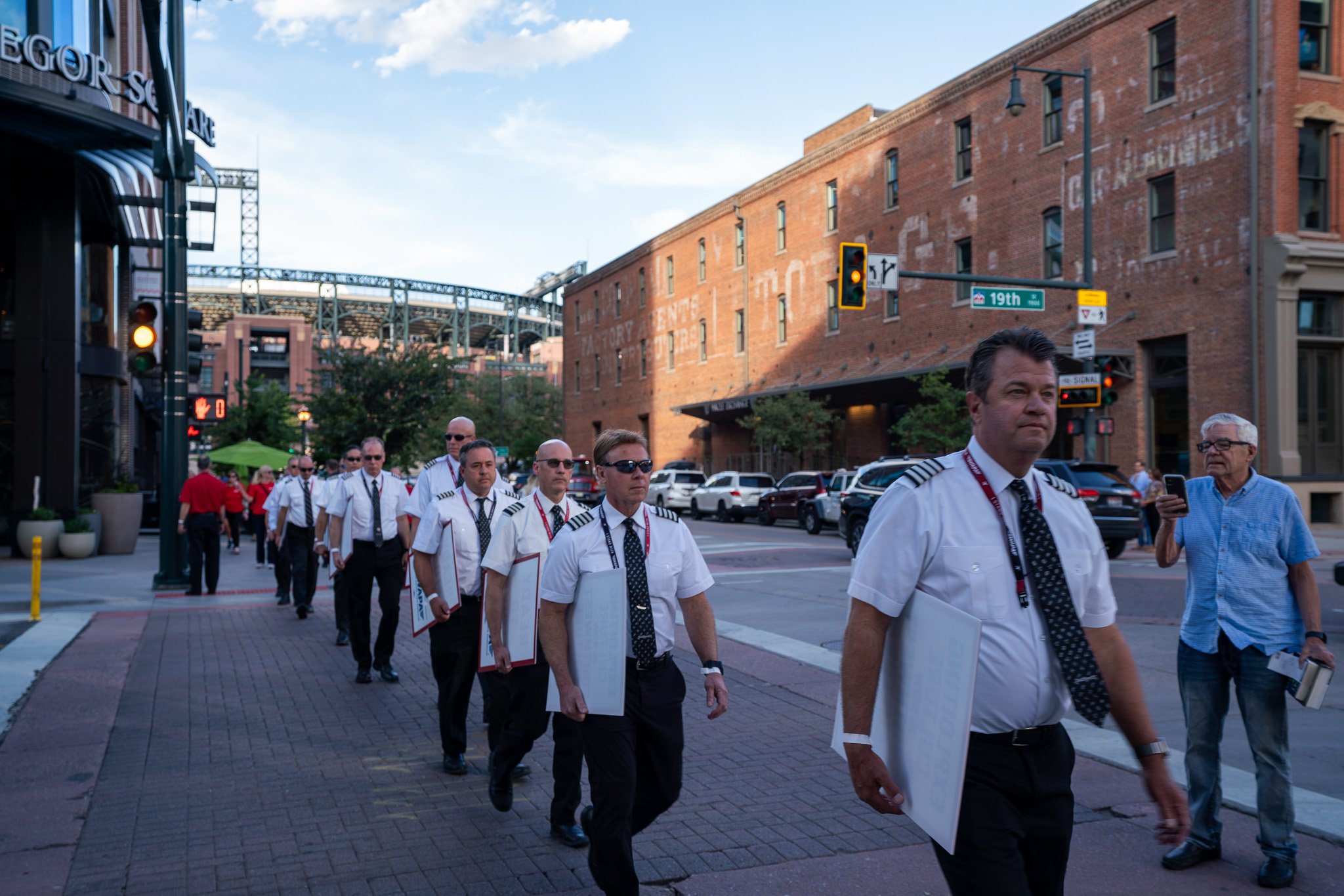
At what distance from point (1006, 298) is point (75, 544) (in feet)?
60.5

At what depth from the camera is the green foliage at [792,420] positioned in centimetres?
3888

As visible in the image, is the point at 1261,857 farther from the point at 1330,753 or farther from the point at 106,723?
the point at 106,723

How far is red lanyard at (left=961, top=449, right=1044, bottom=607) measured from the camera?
2.81 meters

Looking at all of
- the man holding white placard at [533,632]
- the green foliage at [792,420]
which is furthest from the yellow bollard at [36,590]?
the green foliage at [792,420]

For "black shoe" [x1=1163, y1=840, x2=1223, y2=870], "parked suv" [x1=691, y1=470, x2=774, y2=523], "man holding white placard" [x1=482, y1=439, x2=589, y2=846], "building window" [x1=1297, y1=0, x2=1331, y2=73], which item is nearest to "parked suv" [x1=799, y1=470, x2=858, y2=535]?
"parked suv" [x1=691, y1=470, x2=774, y2=523]

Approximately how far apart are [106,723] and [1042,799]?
275 inches

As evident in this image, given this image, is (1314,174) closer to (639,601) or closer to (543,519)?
(543,519)

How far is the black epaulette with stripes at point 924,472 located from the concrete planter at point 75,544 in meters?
22.1

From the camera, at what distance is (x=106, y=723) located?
7.75 metres

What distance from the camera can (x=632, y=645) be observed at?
4.18 meters

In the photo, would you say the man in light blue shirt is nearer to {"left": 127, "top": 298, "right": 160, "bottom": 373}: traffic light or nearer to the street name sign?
{"left": 127, "top": 298, "right": 160, "bottom": 373}: traffic light

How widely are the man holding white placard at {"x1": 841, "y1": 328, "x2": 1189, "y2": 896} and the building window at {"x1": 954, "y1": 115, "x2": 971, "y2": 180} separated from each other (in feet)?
109

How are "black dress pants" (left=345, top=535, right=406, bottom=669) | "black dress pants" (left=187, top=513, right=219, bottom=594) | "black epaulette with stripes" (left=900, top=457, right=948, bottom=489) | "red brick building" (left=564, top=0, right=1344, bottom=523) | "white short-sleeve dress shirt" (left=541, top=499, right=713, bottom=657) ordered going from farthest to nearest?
"red brick building" (left=564, top=0, right=1344, bottom=523) → "black dress pants" (left=187, top=513, right=219, bottom=594) → "black dress pants" (left=345, top=535, right=406, bottom=669) → "white short-sleeve dress shirt" (left=541, top=499, right=713, bottom=657) → "black epaulette with stripes" (left=900, top=457, right=948, bottom=489)

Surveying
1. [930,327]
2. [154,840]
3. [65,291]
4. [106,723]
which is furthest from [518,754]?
[930,327]
